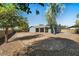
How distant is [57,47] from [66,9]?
45cm

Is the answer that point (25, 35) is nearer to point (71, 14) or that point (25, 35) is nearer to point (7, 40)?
point (7, 40)

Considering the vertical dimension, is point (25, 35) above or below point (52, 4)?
below

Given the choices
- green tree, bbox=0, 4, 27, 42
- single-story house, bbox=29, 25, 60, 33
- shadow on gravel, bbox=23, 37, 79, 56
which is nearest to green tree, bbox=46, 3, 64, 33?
single-story house, bbox=29, 25, 60, 33

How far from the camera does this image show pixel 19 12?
470 cm

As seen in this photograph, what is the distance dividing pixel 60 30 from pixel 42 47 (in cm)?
28

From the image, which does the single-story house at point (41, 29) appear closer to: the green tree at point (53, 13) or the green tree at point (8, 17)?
the green tree at point (53, 13)

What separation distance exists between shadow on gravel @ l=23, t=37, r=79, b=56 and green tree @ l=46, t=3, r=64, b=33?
16cm

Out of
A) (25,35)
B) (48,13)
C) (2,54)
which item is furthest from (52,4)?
(2,54)

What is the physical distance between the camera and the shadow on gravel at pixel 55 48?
466 cm

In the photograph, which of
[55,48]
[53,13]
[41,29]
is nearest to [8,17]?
[41,29]

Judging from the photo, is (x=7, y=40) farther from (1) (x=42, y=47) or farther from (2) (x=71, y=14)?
(2) (x=71, y=14)

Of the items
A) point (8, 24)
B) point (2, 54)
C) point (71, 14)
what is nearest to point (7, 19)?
point (8, 24)

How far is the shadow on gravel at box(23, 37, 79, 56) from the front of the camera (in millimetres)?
4664

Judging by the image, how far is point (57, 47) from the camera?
4.68 meters
